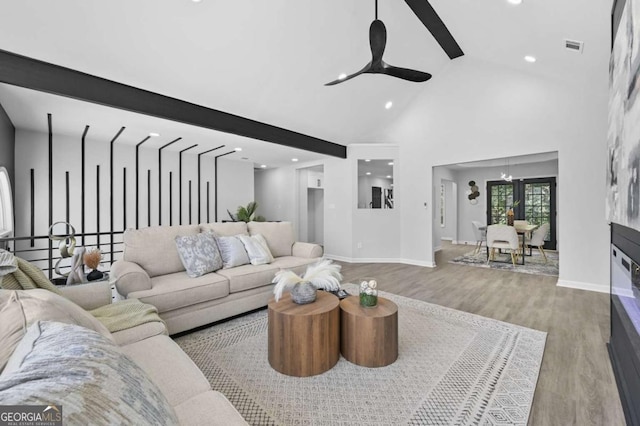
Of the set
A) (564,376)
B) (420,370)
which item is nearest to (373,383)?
(420,370)

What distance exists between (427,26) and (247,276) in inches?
167

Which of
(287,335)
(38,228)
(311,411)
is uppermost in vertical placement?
(38,228)

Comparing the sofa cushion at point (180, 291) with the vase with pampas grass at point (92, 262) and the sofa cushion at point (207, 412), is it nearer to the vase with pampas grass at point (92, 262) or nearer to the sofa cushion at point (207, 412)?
the vase with pampas grass at point (92, 262)

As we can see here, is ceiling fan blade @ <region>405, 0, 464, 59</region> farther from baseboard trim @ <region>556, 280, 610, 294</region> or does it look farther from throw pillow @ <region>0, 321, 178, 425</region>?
throw pillow @ <region>0, 321, 178, 425</region>

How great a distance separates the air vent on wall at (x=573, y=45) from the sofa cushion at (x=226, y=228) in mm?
4268

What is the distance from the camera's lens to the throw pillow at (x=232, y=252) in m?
3.03

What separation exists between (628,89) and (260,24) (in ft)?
9.83

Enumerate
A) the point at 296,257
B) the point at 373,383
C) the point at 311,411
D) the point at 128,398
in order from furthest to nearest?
the point at 296,257 → the point at 373,383 → the point at 311,411 → the point at 128,398

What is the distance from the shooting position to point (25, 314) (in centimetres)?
98

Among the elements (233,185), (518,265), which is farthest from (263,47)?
(518,265)

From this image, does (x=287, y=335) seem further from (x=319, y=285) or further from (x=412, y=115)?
(x=412, y=115)

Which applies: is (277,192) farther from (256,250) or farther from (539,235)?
(539,235)

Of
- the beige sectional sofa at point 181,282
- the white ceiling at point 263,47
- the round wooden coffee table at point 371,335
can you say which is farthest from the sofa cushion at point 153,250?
the round wooden coffee table at point 371,335

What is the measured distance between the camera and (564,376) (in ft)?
6.25
